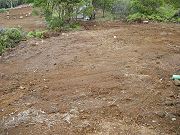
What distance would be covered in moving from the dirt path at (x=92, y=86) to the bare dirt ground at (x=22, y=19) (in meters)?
3.18

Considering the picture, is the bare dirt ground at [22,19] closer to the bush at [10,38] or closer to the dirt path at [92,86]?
the bush at [10,38]

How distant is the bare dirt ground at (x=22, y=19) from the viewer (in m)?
15.6

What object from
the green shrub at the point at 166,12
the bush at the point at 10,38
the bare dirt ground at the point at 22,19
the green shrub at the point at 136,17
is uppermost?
the green shrub at the point at 166,12

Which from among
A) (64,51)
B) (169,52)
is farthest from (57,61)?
(169,52)

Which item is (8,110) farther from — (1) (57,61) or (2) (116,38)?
(2) (116,38)

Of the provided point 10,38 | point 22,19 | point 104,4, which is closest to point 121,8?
point 104,4

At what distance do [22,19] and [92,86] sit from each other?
992 centimetres

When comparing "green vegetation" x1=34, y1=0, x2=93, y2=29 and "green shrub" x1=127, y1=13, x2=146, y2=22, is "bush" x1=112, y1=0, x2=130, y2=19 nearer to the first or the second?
"green shrub" x1=127, y1=13, x2=146, y2=22

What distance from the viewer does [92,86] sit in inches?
338

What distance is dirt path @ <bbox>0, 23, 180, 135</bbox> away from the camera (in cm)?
696

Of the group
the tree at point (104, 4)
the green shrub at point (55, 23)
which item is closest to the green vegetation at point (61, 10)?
the green shrub at point (55, 23)

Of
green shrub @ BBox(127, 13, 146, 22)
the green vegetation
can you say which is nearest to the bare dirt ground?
the green vegetation

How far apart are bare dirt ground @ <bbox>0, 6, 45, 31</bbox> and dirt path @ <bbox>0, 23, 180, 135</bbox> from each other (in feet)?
10.4

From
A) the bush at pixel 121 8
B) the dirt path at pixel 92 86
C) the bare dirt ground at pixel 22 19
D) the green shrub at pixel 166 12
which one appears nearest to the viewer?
the dirt path at pixel 92 86
